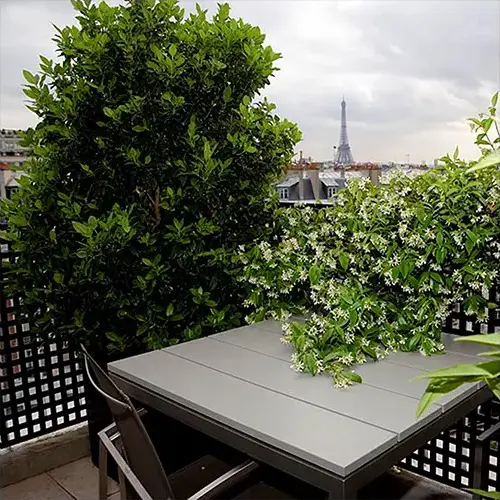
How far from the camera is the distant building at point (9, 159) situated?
2303 mm

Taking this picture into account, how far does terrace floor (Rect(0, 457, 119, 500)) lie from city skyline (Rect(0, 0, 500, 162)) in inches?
59.6

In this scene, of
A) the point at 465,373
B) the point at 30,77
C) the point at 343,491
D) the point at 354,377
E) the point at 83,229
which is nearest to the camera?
the point at 465,373

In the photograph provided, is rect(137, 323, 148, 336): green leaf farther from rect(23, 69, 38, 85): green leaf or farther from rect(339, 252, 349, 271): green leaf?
rect(23, 69, 38, 85): green leaf

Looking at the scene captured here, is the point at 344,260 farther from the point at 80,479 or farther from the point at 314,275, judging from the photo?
the point at 80,479

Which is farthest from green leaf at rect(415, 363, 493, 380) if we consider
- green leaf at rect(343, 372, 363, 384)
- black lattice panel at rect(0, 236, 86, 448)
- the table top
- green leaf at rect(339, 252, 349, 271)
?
black lattice panel at rect(0, 236, 86, 448)

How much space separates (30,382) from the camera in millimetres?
2422

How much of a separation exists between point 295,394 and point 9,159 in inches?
66.6

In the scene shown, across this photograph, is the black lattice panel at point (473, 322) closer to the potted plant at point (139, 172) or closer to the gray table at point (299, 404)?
the gray table at point (299, 404)

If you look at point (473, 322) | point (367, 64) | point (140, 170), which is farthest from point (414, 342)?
point (367, 64)

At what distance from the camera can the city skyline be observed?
2336mm

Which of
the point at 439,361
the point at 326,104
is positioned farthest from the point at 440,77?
the point at 439,361

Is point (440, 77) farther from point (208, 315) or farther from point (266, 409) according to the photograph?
point (266, 409)

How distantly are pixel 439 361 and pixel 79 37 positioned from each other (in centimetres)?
165

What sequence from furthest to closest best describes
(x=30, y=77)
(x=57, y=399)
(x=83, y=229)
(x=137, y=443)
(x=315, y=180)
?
(x=315, y=180), (x=57, y=399), (x=30, y=77), (x=83, y=229), (x=137, y=443)
